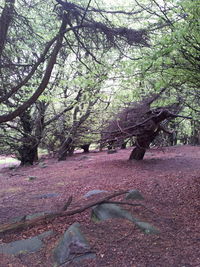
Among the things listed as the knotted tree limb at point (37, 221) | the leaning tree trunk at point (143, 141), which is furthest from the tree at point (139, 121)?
the knotted tree limb at point (37, 221)

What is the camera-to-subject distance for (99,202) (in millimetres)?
4707

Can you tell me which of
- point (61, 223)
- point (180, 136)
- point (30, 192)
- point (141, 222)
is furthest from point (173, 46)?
point (180, 136)

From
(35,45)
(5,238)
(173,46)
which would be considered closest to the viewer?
(173,46)

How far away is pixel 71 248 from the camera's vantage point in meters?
3.48

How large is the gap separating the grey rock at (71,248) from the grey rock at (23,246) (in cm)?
36

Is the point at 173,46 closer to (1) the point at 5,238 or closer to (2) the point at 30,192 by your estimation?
(1) the point at 5,238

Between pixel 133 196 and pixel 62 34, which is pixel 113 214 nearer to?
pixel 133 196

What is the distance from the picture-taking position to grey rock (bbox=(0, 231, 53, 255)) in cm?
363

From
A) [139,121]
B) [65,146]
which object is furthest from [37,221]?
[65,146]

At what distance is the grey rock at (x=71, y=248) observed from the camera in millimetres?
3367

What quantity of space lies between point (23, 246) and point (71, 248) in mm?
794

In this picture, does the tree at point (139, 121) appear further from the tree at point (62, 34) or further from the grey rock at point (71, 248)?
the grey rock at point (71, 248)

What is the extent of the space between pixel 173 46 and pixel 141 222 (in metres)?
2.85

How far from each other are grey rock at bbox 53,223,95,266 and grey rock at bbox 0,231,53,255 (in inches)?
14.3
